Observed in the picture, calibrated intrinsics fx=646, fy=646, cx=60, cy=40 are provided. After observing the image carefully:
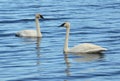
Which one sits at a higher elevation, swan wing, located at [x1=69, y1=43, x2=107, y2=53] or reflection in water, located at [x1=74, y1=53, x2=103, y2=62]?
swan wing, located at [x1=69, y1=43, x2=107, y2=53]

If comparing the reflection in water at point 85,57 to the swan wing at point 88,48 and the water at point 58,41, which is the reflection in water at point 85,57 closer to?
the water at point 58,41

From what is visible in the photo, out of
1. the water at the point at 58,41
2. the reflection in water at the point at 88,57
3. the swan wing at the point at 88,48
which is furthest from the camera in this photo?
the swan wing at the point at 88,48

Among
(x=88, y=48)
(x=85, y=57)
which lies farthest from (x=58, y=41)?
(x=85, y=57)

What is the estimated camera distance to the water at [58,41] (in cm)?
1811

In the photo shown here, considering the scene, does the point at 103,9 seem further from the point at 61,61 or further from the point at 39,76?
the point at 39,76

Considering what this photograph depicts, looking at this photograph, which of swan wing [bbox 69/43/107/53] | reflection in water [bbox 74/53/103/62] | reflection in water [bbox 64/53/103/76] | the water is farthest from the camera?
swan wing [bbox 69/43/107/53]

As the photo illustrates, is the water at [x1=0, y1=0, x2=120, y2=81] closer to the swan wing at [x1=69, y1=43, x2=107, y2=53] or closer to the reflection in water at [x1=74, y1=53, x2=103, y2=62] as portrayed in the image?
the reflection in water at [x1=74, y1=53, x2=103, y2=62]

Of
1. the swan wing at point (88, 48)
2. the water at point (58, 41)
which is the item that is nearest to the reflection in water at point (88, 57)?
the water at point (58, 41)

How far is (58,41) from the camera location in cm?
2502

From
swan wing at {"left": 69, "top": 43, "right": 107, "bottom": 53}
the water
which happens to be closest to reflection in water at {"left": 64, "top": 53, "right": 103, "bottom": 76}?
the water

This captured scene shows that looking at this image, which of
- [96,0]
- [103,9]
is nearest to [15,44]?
[103,9]

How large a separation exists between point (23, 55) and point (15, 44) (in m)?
2.99

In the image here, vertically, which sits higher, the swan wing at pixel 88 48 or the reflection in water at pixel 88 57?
the swan wing at pixel 88 48

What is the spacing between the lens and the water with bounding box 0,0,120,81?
18109 millimetres
